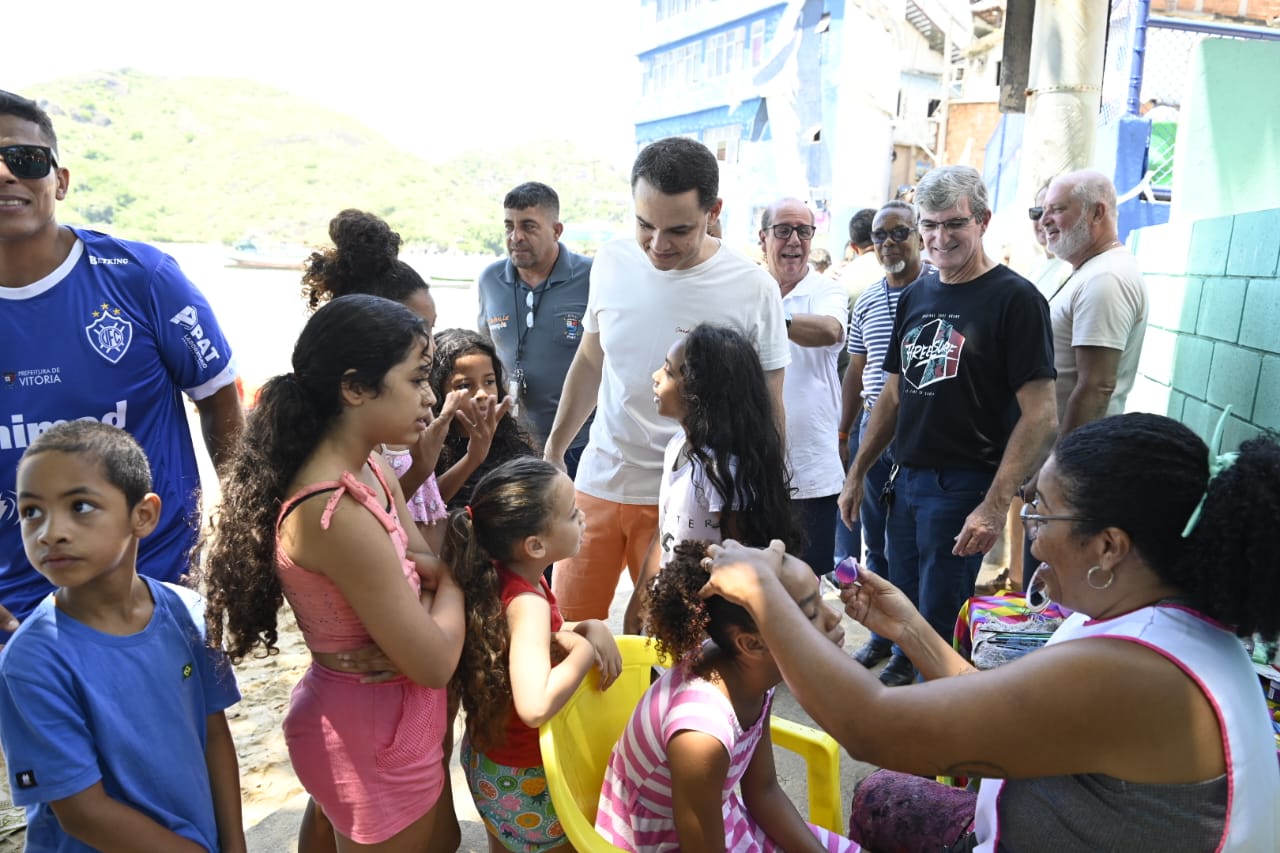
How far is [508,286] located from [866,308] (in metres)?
1.78

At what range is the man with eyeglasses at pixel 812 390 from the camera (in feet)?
11.5

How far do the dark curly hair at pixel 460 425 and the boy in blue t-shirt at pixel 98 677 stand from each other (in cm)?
114

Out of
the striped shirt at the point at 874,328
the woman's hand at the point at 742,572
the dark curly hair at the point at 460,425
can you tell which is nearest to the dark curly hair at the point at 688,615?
the woman's hand at the point at 742,572

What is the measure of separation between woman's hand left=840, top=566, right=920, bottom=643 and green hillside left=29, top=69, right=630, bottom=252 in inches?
1337

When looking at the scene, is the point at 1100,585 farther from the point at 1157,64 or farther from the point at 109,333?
the point at 1157,64

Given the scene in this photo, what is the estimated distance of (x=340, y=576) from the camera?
1.56 metres

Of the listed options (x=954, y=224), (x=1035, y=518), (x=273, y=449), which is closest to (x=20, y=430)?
(x=273, y=449)

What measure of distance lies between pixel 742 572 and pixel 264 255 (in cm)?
3990

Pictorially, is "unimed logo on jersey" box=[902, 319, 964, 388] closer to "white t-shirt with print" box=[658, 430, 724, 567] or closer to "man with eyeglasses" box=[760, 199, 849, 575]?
"man with eyeglasses" box=[760, 199, 849, 575]

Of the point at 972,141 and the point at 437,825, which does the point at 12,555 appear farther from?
the point at 972,141

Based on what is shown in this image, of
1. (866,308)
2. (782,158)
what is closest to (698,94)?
(782,158)

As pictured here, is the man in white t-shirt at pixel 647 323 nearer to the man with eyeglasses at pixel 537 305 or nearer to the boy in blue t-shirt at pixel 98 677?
the man with eyeglasses at pixel 537 305

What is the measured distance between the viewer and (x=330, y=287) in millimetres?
2816

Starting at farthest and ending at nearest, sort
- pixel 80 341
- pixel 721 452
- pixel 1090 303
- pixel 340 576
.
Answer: pixel 1090 303 < pixel 721 452 < pixel 80 341 < pixel 340 576
